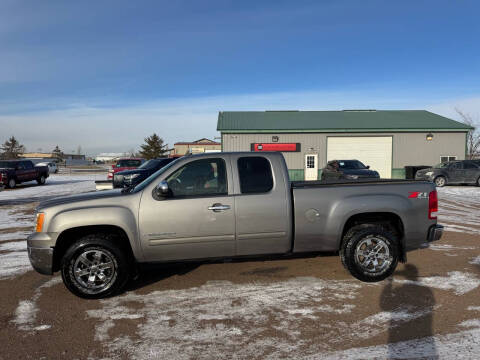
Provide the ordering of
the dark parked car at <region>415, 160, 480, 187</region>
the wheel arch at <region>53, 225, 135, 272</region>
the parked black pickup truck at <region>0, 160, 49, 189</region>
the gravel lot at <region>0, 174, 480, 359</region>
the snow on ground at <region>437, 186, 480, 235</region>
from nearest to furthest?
the gravel lot at <region>0, 174, 480, 359</region> → the wheel arch at <region>53, 225, 135, 272</region> → the snow on ground at <region>437, 186, 480, 235</region> → the parked black pickup truck at <region>0, 160, 49, 189</region> → the dark parked car at <region>415, 160, 480, 187</region>

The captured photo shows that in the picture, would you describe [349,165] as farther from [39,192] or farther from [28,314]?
[28,314]

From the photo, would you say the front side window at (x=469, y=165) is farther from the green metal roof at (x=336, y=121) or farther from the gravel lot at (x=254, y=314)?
the gravel lot at (x=254, y=314)

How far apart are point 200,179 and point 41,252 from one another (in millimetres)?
2181

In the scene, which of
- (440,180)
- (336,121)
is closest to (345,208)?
(440,180)

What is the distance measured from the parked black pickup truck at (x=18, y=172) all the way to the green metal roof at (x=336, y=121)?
42.3 ft

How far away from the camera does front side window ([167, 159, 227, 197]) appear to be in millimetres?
4379

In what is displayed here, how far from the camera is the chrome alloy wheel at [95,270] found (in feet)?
13.7

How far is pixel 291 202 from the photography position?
4.48m

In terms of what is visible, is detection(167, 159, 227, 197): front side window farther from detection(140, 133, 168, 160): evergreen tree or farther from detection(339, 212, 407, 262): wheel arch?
detection(140, 133, 168, 160): evergreen tree

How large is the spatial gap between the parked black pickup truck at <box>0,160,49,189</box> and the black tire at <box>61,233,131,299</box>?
18.3m

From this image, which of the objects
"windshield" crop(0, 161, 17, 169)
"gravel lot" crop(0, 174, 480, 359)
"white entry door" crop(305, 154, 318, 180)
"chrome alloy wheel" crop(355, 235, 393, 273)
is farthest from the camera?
"white entry door" crop(305, 154, 318, 180)

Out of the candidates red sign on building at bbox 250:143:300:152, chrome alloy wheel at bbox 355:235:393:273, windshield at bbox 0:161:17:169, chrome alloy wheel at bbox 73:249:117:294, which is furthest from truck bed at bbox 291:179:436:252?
A: windshield at bbox 0:161:17:169

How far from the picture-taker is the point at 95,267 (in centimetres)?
423

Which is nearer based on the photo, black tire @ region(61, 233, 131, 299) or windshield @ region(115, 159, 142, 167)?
black tire @ region(61, 233, 131, 299)
